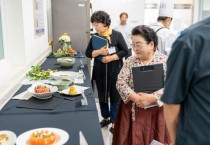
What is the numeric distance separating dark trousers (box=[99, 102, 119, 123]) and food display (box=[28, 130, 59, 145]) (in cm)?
160

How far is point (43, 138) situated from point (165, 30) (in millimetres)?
1981

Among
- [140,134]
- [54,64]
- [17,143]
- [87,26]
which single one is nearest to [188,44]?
[17,143]

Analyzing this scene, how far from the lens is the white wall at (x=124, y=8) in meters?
5.05

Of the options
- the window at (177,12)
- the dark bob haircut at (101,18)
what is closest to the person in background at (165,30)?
the dark bob haircut at (101,18)

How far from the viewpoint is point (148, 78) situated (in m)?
1.64

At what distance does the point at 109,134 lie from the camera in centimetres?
282

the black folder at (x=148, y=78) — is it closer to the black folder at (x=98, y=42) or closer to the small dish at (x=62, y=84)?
the small dish at (x=62, y=84)

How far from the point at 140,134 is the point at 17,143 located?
2.76ft

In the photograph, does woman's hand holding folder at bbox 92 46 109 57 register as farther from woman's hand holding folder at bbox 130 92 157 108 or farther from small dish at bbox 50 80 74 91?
woman's hand holding folder at bbox 130 92 157 108

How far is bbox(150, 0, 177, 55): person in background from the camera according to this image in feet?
8.84

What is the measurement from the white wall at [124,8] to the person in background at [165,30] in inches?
81.9

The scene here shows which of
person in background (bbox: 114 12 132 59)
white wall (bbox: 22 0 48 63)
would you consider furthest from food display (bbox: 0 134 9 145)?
person in background (bbox: 114 12 132 59)

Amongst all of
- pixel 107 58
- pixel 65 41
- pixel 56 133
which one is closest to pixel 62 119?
pixel 56 133

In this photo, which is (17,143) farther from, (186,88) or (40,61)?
(40,61)
